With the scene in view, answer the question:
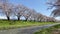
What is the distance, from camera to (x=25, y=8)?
79.7 m

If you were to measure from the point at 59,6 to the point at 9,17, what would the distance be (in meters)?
48.6

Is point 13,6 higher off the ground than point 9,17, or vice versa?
point 13,6

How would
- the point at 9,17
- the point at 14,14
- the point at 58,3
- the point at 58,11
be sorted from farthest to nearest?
the point at 14,14, the point at 9,17, the point at 58,11, the point at 58,3

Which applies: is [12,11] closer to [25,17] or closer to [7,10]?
[7,10]

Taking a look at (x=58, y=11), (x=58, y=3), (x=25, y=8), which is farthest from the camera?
(x=25, y=8)

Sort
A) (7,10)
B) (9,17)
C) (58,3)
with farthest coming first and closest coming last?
(9,17) < (7,10) < (58,3)

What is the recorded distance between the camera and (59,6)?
854 inches

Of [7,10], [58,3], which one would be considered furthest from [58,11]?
[7,10]

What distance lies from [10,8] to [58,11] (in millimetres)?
44169

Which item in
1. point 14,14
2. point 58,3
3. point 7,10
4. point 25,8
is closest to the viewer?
point 58,3

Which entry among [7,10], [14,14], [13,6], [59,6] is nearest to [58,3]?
[59,6]

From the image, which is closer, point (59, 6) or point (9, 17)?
point (59, 6)

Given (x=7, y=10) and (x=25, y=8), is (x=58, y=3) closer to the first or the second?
(x=7, y=10)

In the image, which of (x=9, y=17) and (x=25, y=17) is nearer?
(x=9, y=17)
